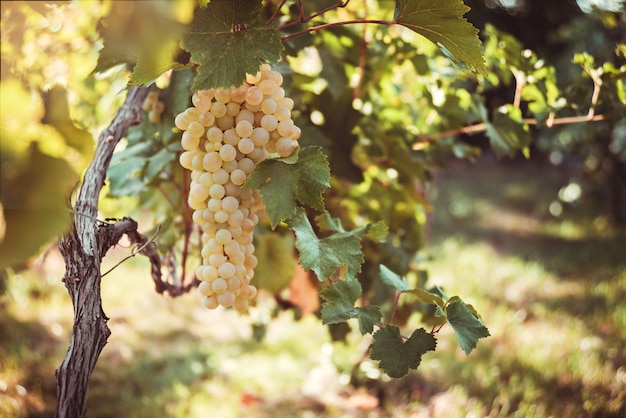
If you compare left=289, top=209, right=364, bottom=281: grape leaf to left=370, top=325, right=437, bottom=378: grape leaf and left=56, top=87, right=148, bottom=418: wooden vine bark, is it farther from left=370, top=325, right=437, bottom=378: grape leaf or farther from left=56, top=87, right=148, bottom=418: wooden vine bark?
left=56, top=87, right=148, bottom=418: wooden vine bark

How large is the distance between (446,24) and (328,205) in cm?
64

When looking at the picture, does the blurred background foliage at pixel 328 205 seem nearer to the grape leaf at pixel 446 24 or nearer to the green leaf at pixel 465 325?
the grape leaf at pixel 446 24

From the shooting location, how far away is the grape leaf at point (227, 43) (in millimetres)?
621

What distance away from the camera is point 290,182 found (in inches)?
26.4

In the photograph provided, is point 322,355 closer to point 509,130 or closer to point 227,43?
point 509,130

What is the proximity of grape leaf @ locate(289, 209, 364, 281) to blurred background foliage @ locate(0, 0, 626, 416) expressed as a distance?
0.27 m

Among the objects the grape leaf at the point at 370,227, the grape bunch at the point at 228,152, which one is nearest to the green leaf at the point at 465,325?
the grape leaf at the point at 370,227

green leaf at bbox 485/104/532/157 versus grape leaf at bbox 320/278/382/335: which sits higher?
green leaf at bbox 485/104/532/157

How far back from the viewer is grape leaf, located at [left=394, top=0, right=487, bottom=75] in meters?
0.69

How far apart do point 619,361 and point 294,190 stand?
1.68 m

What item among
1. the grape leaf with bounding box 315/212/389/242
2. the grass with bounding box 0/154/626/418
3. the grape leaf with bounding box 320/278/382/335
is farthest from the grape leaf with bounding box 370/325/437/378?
Result: the grass with bounding box 0/154/626/418

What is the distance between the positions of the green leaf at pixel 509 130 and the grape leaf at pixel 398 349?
1.72ft

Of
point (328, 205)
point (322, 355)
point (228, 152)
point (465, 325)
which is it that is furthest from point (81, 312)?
point (322, 355)

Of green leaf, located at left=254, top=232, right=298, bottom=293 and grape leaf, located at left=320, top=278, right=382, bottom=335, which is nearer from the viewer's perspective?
grape leaf, located at left=320, top=278, right=382, bottom=335
